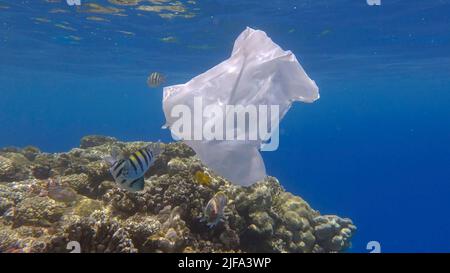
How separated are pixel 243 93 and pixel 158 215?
3.43m

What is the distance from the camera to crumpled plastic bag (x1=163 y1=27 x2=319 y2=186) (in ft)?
15.6

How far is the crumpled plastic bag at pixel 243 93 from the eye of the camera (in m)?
4.74

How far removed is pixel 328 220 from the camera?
391 inches

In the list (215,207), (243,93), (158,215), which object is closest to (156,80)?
(158,215)

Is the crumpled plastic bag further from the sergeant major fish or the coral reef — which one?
the coral reef

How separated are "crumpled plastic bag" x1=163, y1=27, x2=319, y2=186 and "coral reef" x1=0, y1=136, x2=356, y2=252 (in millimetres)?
2414

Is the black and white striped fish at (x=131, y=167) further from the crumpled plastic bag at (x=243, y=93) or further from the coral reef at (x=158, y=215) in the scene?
the coral reef at (x=158, y=215)

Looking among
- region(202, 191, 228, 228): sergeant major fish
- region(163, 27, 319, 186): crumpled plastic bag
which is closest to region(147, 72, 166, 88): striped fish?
region(163, 27, 319, 186): crumpled plastic bag

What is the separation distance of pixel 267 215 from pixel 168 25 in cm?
1795

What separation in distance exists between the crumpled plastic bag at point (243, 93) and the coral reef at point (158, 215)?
2414mm

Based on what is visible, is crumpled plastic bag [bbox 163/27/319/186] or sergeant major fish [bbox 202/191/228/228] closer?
crumpled plastic bag [bbox 163/27/319/186]

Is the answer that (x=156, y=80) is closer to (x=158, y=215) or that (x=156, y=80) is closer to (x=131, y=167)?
(x=158, y=215)

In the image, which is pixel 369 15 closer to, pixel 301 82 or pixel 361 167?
pixel 301 82

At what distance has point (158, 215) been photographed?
284 inches
